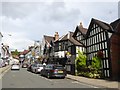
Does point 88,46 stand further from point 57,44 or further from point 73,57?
point 57,44

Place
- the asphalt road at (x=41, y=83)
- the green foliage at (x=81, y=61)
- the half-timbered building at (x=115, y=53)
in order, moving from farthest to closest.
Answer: the green foliage at (x=81, y=61) < the half-timbered building at (x=115, y=53) < the asphalt road at (x=41, y=83)

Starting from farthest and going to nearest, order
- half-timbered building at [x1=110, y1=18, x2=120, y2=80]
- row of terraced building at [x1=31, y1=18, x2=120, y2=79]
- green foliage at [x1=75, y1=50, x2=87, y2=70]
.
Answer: green foliage at [x1=75, y1=50, x2=87, y2=70] < row of terraced building at [x1=31, y1=18, x2=120, y2=79] < half-timbered building at [x1=110, y1=18, x2=120, y2=80]

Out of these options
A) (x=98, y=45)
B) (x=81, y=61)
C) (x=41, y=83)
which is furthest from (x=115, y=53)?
(x=41, y=83)

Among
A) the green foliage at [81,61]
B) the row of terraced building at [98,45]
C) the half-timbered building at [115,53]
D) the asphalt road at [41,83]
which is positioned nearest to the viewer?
the asphalt road at [41,83]

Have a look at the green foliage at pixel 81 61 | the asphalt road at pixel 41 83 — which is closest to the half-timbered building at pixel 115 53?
the green foliage at pixel 81 61

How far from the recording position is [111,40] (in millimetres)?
22734

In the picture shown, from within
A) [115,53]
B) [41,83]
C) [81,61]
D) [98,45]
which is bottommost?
[41,83]

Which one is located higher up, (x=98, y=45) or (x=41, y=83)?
(x=98, y=45)

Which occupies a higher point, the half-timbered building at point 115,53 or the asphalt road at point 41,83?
the half-timbered building at point 115,53

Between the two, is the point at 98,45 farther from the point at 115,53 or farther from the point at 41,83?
the point at 41,83

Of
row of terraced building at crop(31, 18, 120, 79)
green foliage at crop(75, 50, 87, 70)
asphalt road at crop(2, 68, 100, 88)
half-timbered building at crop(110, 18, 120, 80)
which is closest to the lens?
asphalt road at crop(2, 68, 100, 88)

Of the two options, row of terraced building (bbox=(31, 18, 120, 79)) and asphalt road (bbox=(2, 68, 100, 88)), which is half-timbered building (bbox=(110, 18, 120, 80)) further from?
asphalt road (bbox=(2, 68, 100, 88))

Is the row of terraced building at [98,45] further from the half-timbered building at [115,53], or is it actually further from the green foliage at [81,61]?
the green foliage at [81,61]

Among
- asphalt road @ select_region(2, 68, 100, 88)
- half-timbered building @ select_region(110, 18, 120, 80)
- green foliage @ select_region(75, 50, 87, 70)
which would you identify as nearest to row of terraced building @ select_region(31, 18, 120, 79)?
half-timbered building @ select_region(110, 18, 120, 80)
